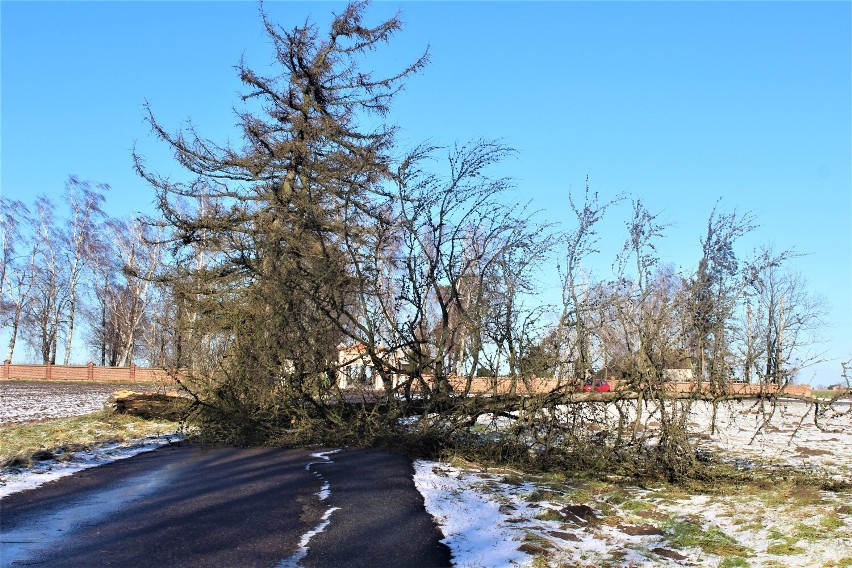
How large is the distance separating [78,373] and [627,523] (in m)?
37.6

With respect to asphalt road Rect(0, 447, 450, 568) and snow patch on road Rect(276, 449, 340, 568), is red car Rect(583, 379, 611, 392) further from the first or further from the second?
snow patch on road Rect(276, 449, 340, 568)

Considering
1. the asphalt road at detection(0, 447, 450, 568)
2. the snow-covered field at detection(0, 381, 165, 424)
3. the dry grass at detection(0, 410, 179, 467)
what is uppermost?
the dry grass at detection(0, 410, 179, 467)

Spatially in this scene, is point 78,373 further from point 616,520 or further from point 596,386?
point 616,520

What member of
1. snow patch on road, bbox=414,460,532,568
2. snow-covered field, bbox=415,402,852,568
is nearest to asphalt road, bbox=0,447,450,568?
snow patch on road, bbox=414,460,532,568

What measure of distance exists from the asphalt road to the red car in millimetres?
2695

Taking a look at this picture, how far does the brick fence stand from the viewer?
124ft

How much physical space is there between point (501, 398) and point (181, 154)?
38.4ft

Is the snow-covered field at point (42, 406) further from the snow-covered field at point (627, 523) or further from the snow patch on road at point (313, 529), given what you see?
the snow-covered field at point (627, 523)

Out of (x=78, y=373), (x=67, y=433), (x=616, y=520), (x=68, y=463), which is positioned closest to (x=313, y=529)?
(x=616, y=520)

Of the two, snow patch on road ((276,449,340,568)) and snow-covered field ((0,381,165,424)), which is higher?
snow patch on road ((276,449,340,568))

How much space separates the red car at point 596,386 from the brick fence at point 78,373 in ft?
106

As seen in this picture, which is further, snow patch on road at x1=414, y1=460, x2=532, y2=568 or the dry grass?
the dry grass

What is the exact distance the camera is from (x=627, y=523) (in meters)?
6.48

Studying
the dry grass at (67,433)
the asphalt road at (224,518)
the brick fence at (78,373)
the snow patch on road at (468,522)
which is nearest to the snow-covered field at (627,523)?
the snow patch on road at (468,522)
